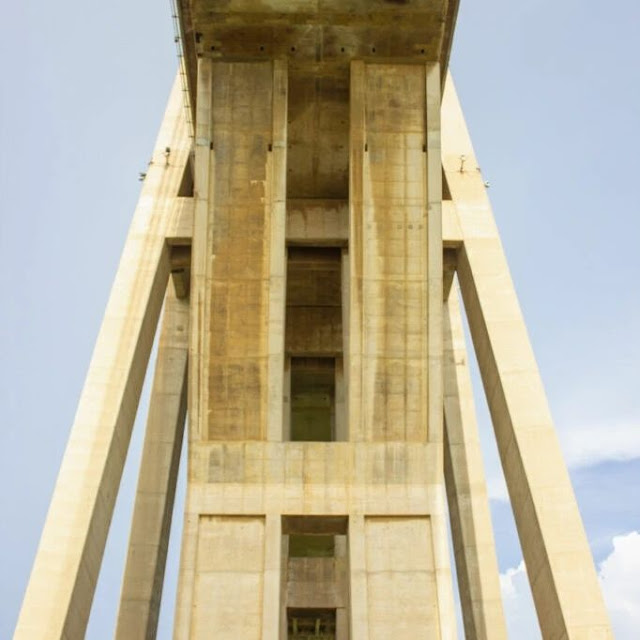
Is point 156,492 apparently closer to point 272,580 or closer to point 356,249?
point 272,580

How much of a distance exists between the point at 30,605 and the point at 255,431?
5.19 meters

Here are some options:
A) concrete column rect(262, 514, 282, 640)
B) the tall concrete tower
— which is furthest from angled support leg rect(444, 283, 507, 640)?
concrete column rect(262, 514, 282, 640)

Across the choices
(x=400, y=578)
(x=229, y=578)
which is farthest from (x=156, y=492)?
(x=400, y=578)

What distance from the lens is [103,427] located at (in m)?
20.2

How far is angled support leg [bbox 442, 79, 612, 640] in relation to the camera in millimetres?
18141

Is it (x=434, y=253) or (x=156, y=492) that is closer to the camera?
(x=434, y=253)

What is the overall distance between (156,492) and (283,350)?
21.6 feet

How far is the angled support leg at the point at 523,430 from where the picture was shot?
59.5 feet

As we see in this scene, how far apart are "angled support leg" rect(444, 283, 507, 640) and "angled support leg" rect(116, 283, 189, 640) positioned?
6.96 m

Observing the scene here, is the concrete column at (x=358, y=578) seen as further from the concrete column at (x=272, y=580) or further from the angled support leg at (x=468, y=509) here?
the angled support leg at (x=468, y=509)

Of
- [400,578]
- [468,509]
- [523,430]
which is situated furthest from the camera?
[468,509]

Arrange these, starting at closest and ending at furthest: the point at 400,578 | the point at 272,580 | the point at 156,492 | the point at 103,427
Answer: the point at 272,580 < the point at 400,578 < the point at 103,427 < the point at 156,492

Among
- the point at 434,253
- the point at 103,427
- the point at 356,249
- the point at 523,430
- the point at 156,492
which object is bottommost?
the point at 523,430

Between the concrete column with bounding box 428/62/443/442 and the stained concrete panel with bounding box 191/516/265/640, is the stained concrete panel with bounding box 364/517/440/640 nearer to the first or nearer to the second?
the concrete column with bounding box 428/62/443/442
